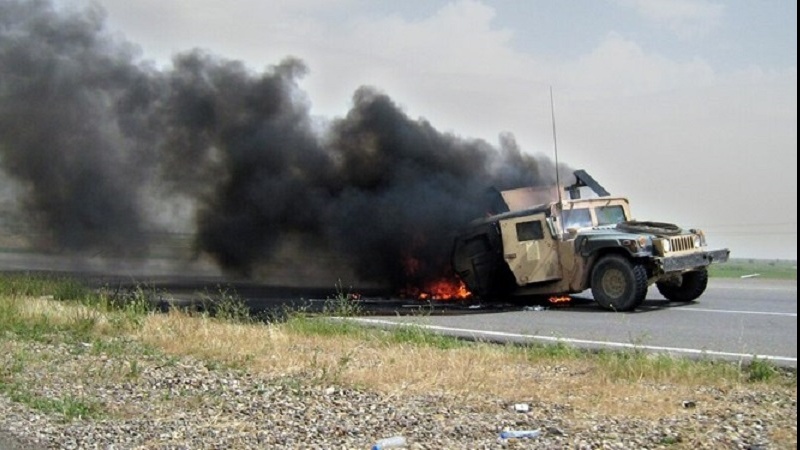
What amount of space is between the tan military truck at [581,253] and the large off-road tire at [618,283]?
0.04ft

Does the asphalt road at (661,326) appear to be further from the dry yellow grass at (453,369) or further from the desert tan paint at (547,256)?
the dry yellow grass at (453,369)

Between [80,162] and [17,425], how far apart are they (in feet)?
53.1

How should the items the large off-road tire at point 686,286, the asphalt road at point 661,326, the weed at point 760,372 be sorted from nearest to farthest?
the weed at point 760,372 → the asphalt road at point 661,326 → the large off-road tire at point 686,286

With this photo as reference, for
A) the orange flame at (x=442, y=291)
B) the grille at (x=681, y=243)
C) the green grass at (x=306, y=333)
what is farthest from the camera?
the orange flame at (x=442, y=291)

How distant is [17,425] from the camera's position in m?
6.50

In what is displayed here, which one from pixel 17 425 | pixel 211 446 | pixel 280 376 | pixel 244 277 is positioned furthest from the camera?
pixel 244 277

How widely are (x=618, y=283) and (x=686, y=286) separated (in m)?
1.78

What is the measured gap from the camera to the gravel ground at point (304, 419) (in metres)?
5.66

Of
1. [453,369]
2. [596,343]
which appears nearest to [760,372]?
[453,369]

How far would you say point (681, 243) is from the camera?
13.4m

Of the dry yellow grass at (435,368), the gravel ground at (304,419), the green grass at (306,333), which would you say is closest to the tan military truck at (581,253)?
the green grass at (306,333)

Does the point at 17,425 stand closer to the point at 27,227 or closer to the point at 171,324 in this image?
the point at 171,324

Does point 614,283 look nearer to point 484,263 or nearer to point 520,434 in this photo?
point 484,263

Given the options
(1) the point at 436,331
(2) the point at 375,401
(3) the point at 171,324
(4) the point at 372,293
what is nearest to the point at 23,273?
(4) the point at 372,293
